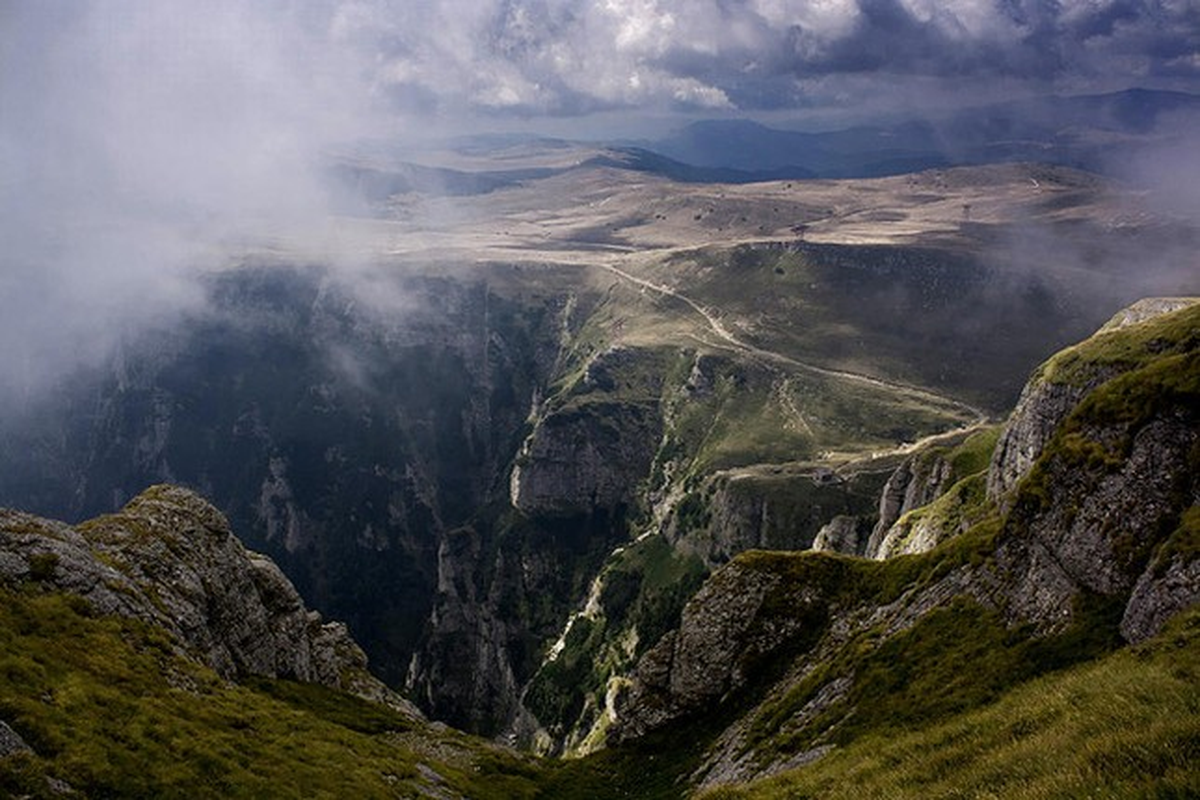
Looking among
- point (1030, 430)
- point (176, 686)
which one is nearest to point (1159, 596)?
point (176, 686)

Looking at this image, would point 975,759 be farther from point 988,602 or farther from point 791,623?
point 791,623

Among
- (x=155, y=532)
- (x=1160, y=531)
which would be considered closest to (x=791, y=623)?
(x=1160, y=531)

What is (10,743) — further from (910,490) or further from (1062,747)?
(910,490)

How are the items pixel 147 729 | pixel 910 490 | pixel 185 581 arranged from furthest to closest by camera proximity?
pixel 910 490, pixel 185 581, pixel 147 729

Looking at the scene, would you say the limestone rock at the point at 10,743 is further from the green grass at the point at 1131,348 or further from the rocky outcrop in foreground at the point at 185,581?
the green grass at the point at 1131,348

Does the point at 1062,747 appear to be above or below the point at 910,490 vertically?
above
